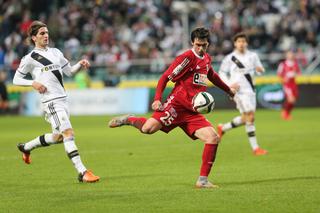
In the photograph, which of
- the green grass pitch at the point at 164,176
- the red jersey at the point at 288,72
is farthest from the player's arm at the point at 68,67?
the red jersey at the point at 288,72

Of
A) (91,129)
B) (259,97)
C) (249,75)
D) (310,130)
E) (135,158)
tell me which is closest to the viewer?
(135,158)

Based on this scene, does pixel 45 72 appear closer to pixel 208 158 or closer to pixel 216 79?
pixel 216 79

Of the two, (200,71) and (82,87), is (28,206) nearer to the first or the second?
(200,71)

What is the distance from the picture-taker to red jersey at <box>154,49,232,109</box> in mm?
10656

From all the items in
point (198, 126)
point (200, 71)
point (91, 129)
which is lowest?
point (91, 129)

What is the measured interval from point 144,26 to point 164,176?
2381 cm

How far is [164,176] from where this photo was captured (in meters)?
12.0

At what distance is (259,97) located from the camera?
104 ft

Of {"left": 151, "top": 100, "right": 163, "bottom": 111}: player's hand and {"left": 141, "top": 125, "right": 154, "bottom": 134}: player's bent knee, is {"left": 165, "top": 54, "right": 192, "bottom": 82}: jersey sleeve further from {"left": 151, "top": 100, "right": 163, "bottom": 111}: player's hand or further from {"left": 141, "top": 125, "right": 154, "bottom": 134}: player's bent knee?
{"left": 141, "top": 125, "right": 154, "bottom": 134}: player's bent knee

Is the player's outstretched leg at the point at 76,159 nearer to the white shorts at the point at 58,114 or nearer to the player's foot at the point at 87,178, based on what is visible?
the player's foot at the point at 87,178

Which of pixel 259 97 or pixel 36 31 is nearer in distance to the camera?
pixel 36 31

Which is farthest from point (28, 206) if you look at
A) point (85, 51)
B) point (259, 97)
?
point (85, 51)

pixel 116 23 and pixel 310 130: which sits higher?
pixel 116 23

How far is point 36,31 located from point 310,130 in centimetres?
1157
